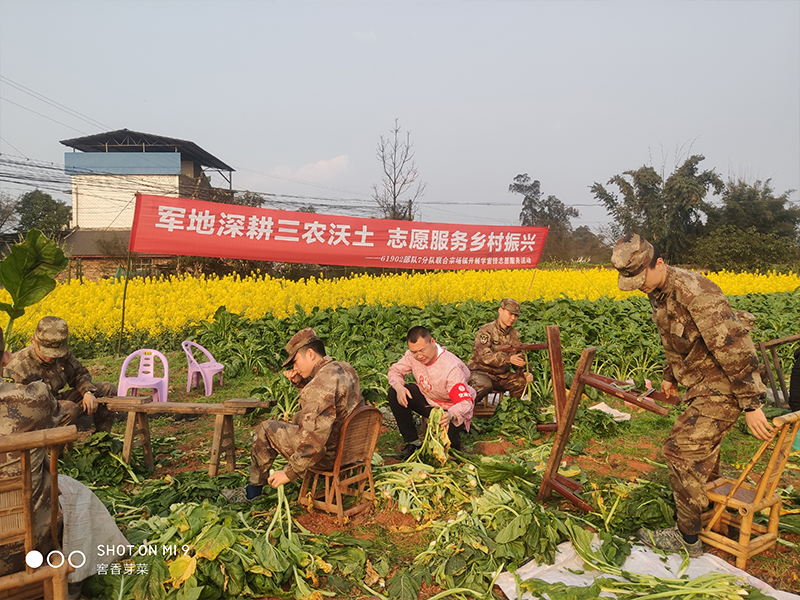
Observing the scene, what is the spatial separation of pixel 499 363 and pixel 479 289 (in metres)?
7.14

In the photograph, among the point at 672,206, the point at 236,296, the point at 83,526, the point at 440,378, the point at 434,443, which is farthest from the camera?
the point at 672,206

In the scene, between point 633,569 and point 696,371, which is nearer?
point 633,569

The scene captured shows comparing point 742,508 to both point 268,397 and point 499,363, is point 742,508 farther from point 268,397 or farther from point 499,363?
point 268,397

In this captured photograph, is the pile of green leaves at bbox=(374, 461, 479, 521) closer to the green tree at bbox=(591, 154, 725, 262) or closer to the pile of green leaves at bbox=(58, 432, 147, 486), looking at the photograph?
the pile of green leaves at bbox=(58, 432, 147, 486)

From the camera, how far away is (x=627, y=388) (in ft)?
11.5

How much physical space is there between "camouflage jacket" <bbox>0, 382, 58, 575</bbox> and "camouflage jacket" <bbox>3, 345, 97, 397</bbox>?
8.39ft

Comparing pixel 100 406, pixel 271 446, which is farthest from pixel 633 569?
pixel 100 406

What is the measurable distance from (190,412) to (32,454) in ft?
7.34

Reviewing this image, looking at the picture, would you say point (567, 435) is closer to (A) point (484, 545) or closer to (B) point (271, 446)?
(A) point (484, 545)

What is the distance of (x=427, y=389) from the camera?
498 cm

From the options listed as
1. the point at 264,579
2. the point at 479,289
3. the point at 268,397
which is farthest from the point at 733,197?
the point at 264,579

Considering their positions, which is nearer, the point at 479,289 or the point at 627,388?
the point at 627,388

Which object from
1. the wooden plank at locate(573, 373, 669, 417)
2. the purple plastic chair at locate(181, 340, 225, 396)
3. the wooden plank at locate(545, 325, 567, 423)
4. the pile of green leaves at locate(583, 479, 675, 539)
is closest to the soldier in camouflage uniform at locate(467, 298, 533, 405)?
the wooden plank at locate(545, 325, 567, 423)

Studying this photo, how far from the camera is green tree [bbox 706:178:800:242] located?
108 feet
